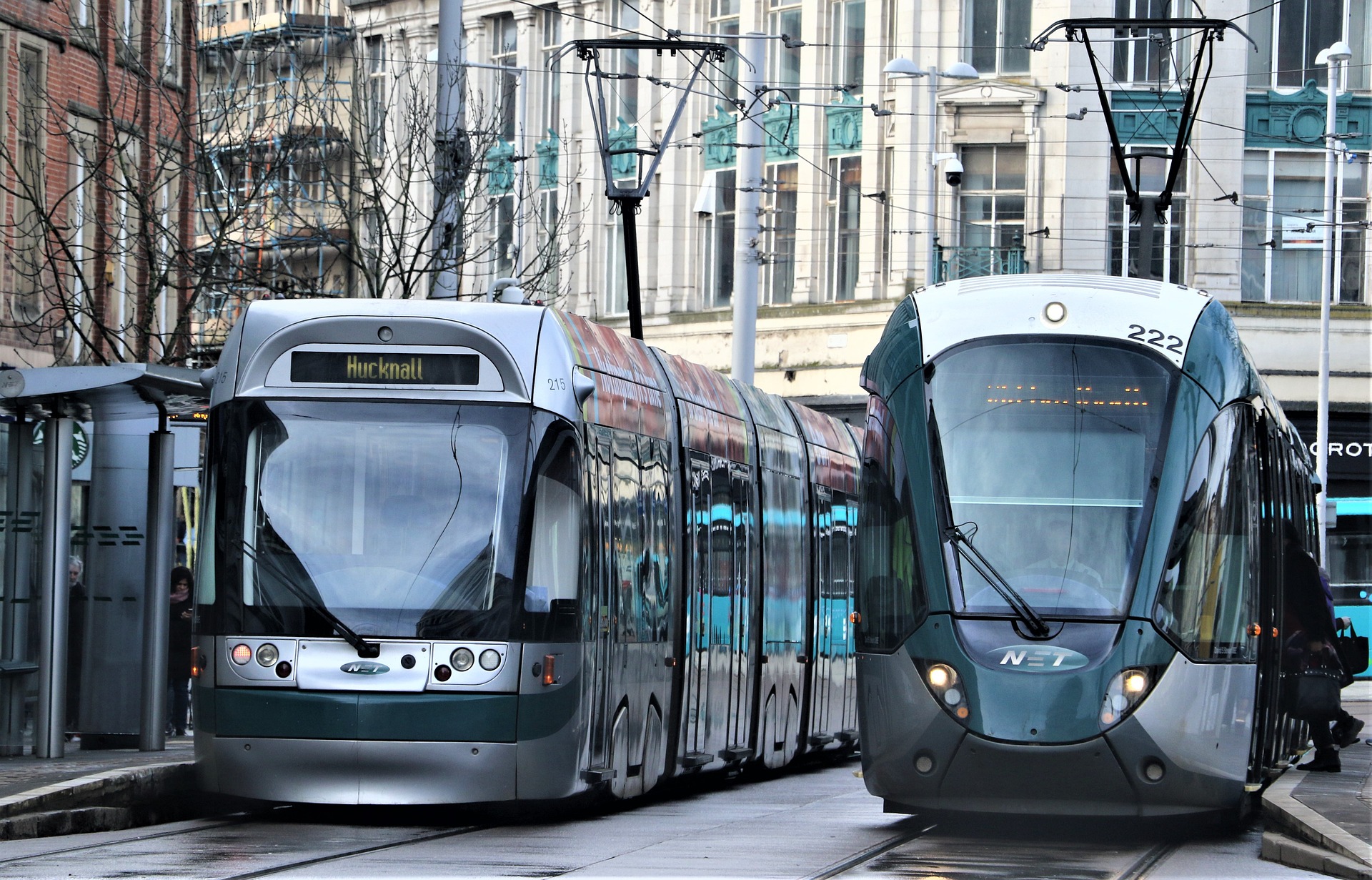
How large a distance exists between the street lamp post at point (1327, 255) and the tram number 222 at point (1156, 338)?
27.7 metres

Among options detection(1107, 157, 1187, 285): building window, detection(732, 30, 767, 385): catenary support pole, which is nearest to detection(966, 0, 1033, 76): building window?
detection(1107, 157, 1187, 285): building window

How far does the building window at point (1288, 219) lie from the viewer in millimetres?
43344

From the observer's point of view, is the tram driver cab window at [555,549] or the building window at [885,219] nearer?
the tram driver cab window at [555,549]

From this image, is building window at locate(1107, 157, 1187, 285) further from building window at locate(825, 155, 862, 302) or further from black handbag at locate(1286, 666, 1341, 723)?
black handbag at locate(1286, 666, 1341, 723)

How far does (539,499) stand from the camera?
1322cm

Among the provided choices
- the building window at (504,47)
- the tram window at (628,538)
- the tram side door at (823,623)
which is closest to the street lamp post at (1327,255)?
the building window at (504,47)

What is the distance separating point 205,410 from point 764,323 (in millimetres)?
28258

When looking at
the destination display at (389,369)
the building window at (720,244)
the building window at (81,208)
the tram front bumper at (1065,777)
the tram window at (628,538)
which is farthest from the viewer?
the building window at (720,244)

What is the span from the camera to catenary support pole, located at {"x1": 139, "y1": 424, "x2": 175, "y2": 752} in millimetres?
16953

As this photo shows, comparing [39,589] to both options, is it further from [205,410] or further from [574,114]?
[574,114]

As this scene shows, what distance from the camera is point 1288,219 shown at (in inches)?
1709

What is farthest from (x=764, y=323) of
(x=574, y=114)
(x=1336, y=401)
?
(x=1336, y=401)

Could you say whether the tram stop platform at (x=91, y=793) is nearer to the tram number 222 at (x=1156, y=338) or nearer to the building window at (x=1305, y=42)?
the tram number 222 at (x=1156, y=338)

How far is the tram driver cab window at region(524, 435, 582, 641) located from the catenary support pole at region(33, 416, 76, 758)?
→ 13.8 feet
